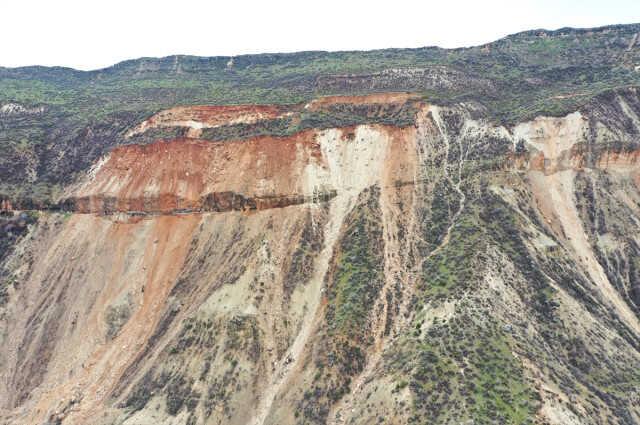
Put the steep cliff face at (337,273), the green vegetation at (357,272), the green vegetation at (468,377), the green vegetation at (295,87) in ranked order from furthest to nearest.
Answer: the green vegetation at (295,87)
the green vegetation at (357,272)
the steep cliff face at (337,273)
the green vegetation at (468,377)

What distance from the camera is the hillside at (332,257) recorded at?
4609 centimetres

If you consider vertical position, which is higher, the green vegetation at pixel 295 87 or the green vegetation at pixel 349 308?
the green vegetation at pixel 295 87

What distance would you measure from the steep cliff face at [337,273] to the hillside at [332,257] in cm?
21

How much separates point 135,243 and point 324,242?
21.7 metres

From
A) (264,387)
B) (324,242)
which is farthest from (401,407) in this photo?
(324,242)

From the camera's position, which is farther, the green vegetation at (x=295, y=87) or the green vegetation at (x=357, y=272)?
the green vegetation at (x=295, y=87)

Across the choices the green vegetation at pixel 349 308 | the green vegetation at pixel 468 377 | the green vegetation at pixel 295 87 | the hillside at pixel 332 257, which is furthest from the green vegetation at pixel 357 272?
the green vegetation at pixel 295 87

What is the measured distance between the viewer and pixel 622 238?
6006 cm

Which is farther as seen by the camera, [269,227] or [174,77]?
[174,77]

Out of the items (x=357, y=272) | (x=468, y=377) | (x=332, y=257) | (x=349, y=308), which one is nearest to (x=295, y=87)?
(x=332, y=257)

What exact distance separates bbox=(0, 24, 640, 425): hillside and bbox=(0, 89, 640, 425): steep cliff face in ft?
0.70

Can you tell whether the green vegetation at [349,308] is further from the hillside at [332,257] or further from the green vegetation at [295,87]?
the green vegetation at [295,87]

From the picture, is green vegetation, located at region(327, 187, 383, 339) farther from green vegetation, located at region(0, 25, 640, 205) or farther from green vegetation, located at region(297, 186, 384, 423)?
green vegetation, located at region(0, 25, 640, 205)

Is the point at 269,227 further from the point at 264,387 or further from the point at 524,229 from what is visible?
the point at 524,229
